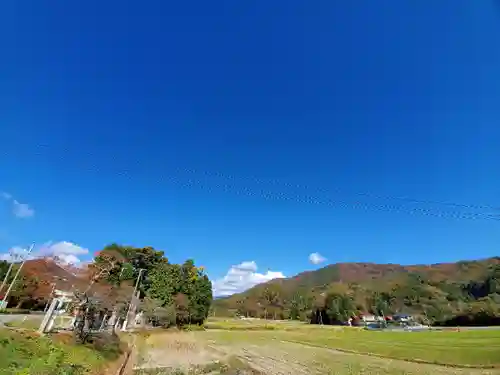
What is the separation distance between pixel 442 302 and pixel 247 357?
66748mm

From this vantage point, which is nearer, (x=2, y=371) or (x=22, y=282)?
(x=2, y=371)

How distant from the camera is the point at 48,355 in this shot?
38.7 ft

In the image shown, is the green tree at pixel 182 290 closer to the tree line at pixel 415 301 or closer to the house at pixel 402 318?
the tree line at pixel 415 301

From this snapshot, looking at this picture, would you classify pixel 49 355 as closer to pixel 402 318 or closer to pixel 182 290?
pixel 182 290

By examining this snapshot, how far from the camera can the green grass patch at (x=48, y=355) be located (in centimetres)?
935

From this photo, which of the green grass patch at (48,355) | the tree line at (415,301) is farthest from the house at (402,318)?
the green grass patch at (48,355)

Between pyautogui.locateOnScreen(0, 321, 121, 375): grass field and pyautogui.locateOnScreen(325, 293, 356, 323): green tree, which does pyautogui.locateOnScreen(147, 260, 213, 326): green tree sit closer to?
pyautogui.locateOnScreen(0, 321, 121, 375): grass field

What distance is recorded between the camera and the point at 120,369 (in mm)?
15828

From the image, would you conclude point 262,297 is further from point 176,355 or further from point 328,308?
point 176,355

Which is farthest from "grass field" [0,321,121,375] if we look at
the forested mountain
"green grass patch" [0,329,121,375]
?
the forested mountain

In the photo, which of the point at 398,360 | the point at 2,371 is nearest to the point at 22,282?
the point at 2,371

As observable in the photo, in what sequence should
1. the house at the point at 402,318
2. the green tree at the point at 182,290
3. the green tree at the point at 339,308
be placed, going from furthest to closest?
the green tree at the point at 339,308 → the house at the point at 402,318 → the green tree at the point at 182,290

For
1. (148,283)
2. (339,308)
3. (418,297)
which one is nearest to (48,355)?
(148,283)

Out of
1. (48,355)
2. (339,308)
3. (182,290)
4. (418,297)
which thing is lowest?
(48,355)
